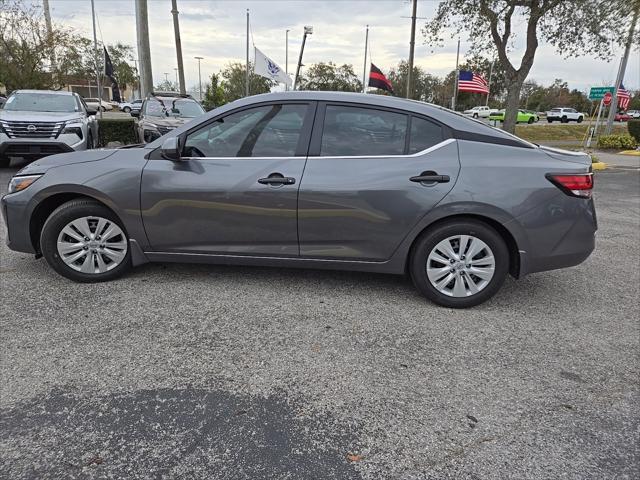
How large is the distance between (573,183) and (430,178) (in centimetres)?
106

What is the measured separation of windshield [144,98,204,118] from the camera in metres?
11.2

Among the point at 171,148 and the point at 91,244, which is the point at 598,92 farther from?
the point at 91,244

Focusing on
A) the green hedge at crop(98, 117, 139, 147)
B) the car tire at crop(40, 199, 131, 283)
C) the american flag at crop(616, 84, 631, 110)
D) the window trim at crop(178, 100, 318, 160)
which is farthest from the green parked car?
the car tire at crop(40, 199, 131, 283)

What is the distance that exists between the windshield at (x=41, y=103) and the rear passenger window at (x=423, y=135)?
355 inches

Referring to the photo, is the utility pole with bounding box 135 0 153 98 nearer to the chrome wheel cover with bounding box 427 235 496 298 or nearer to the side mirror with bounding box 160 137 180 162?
→ the side mirror with bounding box 160 137 180 162

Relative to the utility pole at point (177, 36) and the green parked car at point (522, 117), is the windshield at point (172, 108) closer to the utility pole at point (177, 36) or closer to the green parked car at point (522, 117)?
the utility pole at point (177, 36)

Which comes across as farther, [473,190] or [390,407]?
[473,190]

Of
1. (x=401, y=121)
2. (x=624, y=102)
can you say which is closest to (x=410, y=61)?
(x=624, y=102)

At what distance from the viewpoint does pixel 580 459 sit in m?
2.12

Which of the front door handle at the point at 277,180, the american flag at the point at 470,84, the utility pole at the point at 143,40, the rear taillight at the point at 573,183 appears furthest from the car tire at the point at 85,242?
the american flag at the point at 470,84

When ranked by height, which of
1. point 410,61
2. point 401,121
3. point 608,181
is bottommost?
point 608,181

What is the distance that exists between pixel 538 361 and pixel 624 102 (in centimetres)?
2302

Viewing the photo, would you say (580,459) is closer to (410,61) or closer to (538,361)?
(538,361)

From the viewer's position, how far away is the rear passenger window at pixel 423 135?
3.56m
